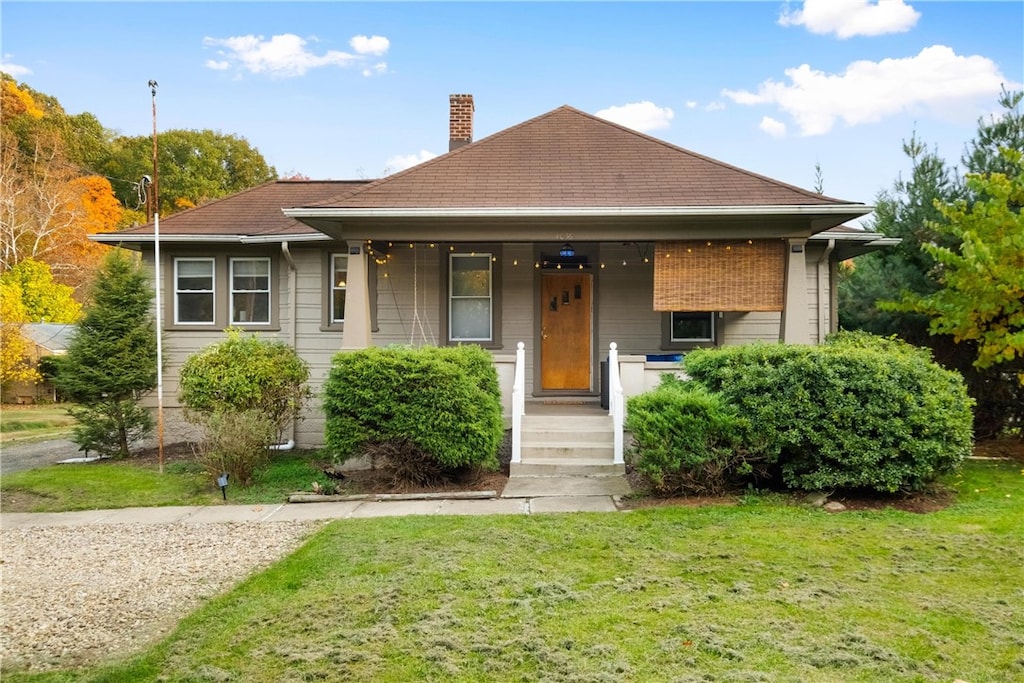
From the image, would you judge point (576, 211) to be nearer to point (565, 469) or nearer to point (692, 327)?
point (565, 469)

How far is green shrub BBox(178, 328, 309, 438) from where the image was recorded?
9047 mm

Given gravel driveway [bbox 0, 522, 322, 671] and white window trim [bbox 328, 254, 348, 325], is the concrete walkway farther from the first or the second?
white window trim [bbox 328, 254, 348, 325]

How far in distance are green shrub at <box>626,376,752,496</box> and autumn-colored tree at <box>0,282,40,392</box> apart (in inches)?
904

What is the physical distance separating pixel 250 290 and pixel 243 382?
3231 millimetres

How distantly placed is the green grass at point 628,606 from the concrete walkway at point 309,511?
745 millimetres

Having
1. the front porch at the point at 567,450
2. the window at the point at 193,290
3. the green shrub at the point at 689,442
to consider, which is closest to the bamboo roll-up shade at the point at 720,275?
the front porch at the point at 567,450

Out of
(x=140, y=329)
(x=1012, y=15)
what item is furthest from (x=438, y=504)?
(x=1012, y=15)

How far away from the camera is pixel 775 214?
8711mm

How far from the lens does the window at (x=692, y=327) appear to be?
11195 mm

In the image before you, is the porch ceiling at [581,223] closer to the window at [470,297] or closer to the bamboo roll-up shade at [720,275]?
the bamboo roll-up shade at [720,275]

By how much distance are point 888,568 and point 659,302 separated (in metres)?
5.43

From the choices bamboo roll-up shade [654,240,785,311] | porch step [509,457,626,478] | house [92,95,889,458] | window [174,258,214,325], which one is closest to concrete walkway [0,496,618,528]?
porch step [509,457,626,478]

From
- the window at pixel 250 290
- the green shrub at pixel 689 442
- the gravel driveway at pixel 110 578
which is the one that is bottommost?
the gravel driveway at pixel 110 578

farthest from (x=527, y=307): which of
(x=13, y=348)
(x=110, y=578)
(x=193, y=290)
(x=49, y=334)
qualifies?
(x=49, y=334)
